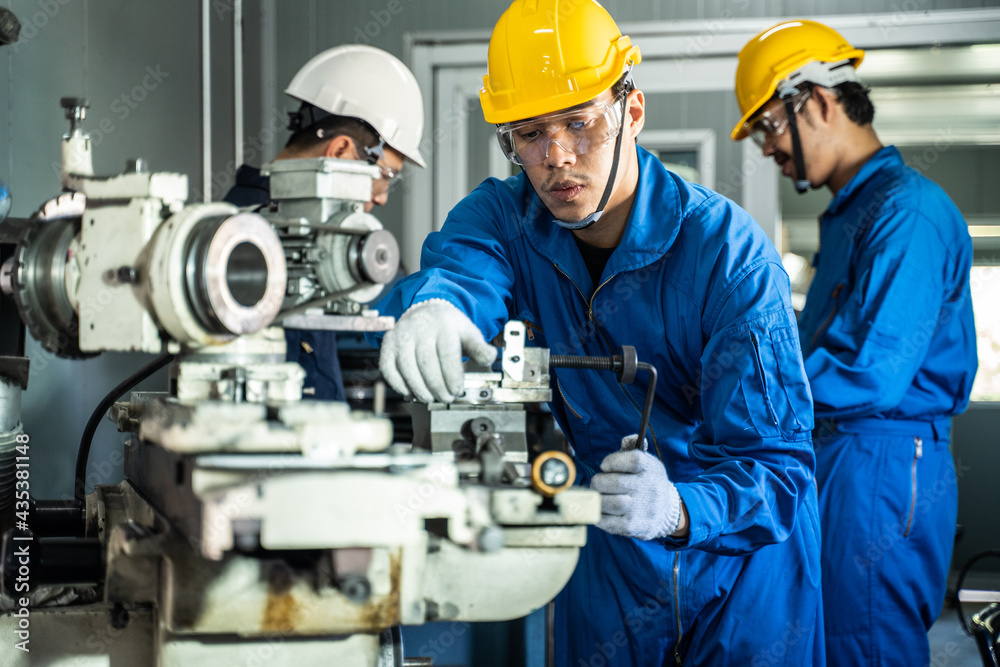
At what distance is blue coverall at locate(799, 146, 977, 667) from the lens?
2.07m

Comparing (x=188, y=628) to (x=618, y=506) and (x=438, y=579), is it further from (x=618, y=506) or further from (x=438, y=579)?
(x=618, y=506)

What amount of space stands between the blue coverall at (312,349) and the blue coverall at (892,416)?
3.86 feet

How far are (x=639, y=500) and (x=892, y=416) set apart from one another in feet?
4.58

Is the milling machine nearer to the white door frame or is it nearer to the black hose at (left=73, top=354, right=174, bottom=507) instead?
the black hose at (left=73, top=354, right=174, bottom=507)

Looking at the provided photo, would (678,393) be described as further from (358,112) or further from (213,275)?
(358,112)

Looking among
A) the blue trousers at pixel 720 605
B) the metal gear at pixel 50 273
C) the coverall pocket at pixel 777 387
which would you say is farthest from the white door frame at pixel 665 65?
the metal gear at pixel 50 273

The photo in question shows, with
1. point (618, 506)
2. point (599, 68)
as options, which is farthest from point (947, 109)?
point (618, 506)

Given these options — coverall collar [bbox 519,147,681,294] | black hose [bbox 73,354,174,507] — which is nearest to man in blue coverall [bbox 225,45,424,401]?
coverall collar [bbox 519,147,681,294]

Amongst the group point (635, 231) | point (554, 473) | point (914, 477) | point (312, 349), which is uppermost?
point (635, 231)

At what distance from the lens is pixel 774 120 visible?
8.05 ft

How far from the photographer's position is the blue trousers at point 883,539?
209 centimetres

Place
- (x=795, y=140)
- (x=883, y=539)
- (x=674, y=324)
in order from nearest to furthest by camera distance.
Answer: (x=674, y=324)
(x=883, y=539)
(x=795, y=140)

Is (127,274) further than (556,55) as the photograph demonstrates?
No

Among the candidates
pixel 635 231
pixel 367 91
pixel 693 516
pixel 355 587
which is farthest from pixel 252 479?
pixel 367 91
